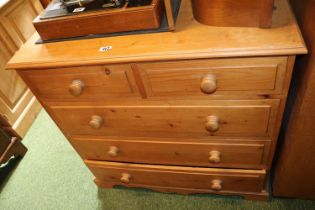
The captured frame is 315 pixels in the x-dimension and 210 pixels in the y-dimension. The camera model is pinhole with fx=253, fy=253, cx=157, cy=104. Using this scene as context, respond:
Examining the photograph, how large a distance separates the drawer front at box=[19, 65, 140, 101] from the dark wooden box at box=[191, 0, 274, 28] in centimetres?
29

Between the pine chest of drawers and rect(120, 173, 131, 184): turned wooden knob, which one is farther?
rect(120, 173, 131, 184): turned wooden knob

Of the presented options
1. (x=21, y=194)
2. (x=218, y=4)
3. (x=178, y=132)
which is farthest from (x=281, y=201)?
(x=21, y=194)

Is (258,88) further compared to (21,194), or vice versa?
(21,194)

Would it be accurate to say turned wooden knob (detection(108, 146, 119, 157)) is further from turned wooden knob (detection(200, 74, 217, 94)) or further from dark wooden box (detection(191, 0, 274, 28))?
dark wooden box (detection(191, 0, 274, 28))

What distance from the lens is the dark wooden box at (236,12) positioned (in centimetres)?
69

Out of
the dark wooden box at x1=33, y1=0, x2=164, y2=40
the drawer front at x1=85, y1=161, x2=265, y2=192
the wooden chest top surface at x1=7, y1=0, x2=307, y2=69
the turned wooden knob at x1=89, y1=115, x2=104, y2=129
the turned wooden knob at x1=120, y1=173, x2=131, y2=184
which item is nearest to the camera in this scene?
the wooden chest top surface at x1=7, y1=0, x2=307, y2=69

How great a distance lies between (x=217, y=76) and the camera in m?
0.77

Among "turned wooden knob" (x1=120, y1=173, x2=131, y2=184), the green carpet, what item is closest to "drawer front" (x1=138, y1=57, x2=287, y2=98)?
"turned wooden knob" (x1=120, y1=173, x2=131, y2=184)

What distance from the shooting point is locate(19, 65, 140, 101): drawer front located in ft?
2.76

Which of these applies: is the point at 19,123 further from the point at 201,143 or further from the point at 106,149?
the point at 201,143

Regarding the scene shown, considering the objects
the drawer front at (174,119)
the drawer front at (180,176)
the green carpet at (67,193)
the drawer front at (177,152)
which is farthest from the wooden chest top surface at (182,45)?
the green carpet at (67,193)

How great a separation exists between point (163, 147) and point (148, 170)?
200mm

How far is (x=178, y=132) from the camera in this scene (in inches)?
39.7

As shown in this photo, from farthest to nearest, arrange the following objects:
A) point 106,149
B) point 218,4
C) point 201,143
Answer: point 106,149 → point 201,143 → point 218,4
